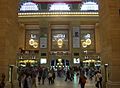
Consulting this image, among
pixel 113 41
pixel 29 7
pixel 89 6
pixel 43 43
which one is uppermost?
pixel 89 6

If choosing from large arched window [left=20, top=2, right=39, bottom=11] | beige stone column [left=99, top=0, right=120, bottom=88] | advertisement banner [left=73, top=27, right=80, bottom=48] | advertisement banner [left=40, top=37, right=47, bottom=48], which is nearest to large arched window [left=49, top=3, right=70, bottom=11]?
large arched window [left=20, top=2, right=39, bottom=11]

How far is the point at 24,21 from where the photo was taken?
4516 centimetres

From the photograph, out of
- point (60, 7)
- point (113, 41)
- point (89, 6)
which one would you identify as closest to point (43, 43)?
point (60, 7)

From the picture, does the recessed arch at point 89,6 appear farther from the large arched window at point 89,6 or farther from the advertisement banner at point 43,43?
the advertisement banner at point 43,43

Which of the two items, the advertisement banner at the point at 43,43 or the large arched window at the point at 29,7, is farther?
the advertisement banner at the point at 43,43

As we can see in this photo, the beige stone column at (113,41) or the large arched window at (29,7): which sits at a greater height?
the large arched window at (29,7)

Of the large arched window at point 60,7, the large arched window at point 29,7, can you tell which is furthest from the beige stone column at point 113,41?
the large arched window at point 29,7

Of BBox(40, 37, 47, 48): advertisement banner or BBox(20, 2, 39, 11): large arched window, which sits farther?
BBox(40, 37, 47, 48): advertisement banner

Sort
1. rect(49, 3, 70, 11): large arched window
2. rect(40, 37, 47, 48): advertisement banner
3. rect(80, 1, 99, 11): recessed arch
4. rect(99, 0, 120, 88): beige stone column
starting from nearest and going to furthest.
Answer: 1. rect(99, 0, 120, 88): beige stone column
2. rect(80, 1, 99, 11): recessed arch
3. rect(49, 3, 70, 11): large arched window
4. rect(40, 37, 47, 48): advertisement banner

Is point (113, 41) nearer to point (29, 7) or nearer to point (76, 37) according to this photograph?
point (76, 37)

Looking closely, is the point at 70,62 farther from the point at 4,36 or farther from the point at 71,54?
the point at 4,36

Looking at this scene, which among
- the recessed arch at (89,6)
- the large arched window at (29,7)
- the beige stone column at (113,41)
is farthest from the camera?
the large arched window at (29,7)

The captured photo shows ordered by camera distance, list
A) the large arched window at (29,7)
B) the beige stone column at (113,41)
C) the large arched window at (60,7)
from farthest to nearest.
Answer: the large arched window at (60,7) < the large arched window at (29,7) < the beige stone column at (113,41)

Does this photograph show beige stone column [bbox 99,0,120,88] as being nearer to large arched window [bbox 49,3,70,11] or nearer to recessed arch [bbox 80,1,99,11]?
recessed arch [bbox 80,1,99,11]
